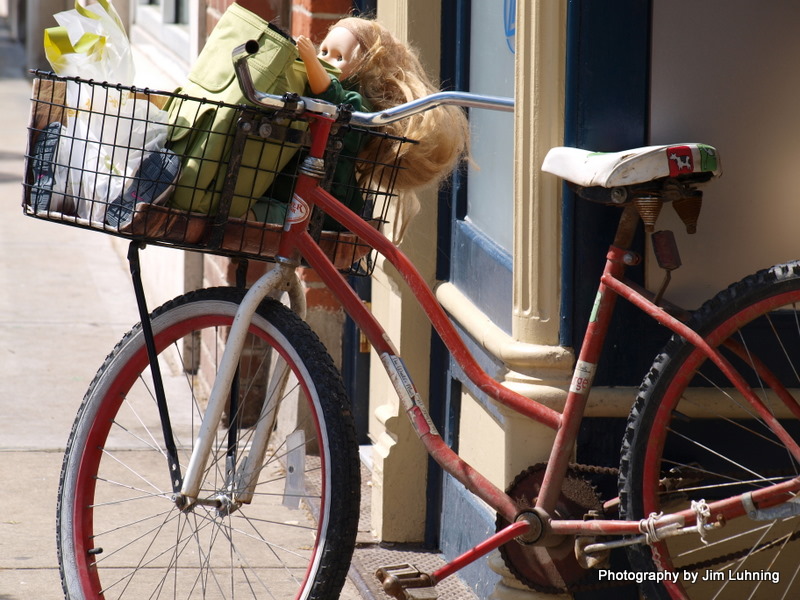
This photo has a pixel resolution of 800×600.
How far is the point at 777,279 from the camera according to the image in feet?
7.71

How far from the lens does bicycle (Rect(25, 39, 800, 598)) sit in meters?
2.47

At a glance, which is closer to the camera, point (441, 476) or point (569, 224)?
point (569, 224)

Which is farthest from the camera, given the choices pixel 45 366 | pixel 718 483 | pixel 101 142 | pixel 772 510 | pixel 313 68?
pixel 45 366

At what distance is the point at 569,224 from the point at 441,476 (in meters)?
1.38

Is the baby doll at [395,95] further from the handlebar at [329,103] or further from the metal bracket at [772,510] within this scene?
the metal bracket at [772,510]

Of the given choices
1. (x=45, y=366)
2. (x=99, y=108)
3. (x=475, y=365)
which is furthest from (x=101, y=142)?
(x=45, y=366)

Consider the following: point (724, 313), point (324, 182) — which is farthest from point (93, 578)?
point (724, 313)

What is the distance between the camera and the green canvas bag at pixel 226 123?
8.41 feet

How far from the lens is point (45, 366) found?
574 centimetres

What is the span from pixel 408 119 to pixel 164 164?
586 mm

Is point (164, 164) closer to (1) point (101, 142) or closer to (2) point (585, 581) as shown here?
(1) point (101, 142)

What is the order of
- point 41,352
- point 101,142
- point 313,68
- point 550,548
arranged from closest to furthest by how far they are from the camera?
point 101,142 → point 313,68 → point 550,548 → point 41,352

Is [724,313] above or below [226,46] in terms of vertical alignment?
below

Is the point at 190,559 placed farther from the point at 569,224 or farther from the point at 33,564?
the point at 569,224
